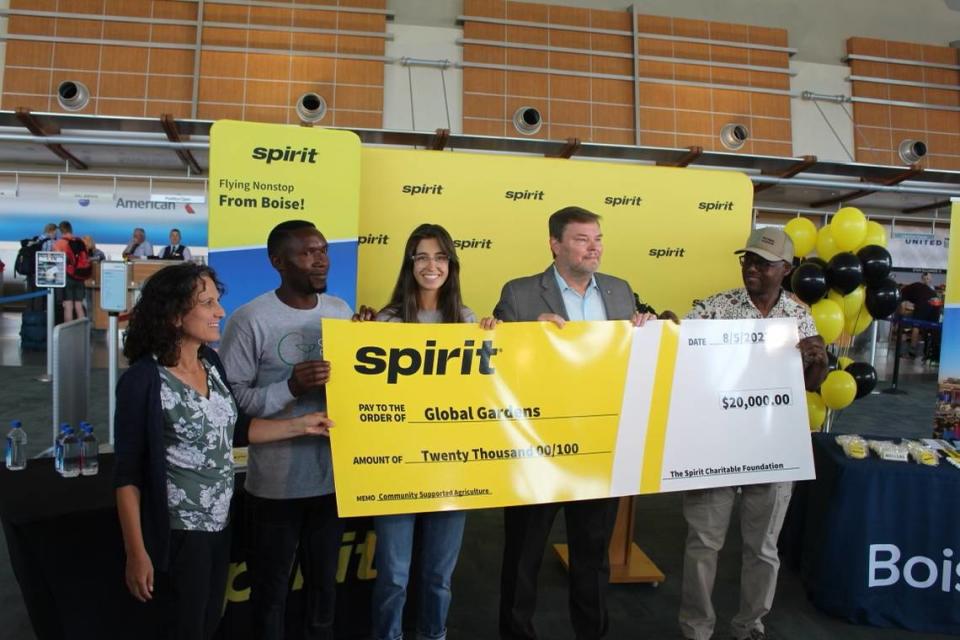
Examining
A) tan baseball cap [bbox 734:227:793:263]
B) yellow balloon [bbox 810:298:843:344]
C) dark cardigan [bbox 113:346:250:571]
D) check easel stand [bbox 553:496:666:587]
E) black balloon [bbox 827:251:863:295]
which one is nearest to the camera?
dark cardigan [bbox 113:346:250:571]

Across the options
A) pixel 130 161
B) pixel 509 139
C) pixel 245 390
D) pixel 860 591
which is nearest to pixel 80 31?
pixel 130 161

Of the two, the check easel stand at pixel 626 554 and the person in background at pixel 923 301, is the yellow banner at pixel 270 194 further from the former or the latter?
the person in background at pixel 923 301

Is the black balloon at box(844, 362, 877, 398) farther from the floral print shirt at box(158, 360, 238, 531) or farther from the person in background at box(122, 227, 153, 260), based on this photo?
the person in background at box(122, 227, 153, 260)

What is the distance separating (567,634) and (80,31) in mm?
9776

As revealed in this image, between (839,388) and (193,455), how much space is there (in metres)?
3.64

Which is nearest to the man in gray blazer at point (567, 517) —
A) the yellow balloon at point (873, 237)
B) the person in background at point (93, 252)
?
the yellow balloon at point (873, 237)

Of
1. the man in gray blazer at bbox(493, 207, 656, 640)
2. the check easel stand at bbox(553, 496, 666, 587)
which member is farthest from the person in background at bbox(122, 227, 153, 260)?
the man in gray blazer at bbox(493, 207, 656, 640)

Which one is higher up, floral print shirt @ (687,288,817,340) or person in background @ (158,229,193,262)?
person in background @ (158,229,193,262)

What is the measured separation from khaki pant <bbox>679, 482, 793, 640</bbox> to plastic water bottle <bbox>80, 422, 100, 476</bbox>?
2226 millimetres

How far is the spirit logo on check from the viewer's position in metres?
2.02

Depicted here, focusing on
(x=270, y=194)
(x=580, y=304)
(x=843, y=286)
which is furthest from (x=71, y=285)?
(x=843, y=286)

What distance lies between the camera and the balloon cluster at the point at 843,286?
12.2ft

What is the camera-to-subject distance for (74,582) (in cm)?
189

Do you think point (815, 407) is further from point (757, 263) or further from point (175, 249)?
point (175, 249)
